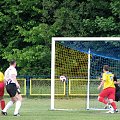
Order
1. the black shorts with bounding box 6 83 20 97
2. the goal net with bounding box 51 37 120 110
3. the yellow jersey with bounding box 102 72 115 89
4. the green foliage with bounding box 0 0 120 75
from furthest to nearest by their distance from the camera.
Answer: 1. the green foliage with bounding box 0 0 120 75
2. the goal net with bounding box 51 37 120 110
3. the yellow jersey with bounding box 102 72 115 89
4. the black shorts with bounding box 6 83 20 97

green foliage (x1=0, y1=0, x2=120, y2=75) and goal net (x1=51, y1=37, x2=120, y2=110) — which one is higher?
green foliage (x1=0, y1=0, x2=120, y2=75)

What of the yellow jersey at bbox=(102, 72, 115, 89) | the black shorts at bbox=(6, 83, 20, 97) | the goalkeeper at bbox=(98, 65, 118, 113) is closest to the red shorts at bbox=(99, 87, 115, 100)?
the goalkeeper at bbox=(98, 65, 118, 113)

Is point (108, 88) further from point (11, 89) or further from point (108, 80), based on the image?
point (11, 89)

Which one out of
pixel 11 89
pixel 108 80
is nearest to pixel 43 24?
pixel 108 80

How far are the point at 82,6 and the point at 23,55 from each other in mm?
5297

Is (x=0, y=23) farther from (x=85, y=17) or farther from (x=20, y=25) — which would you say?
(x=85, y=17)

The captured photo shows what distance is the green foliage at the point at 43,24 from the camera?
35.8 meters

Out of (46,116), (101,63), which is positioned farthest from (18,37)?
(46,116)

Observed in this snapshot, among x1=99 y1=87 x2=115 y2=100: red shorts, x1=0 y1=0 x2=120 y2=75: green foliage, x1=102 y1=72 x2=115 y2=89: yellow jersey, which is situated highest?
x1=0 y1=0 x2=120 y2=75: green foliage

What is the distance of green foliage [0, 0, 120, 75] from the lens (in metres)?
35.8

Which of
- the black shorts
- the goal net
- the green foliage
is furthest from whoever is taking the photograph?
the green foliage

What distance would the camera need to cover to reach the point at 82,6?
36.7 meters

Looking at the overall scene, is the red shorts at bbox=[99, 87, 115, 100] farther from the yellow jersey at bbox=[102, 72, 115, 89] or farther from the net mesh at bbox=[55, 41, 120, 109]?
the net mesh at bbox=[55, 41, 120, 109]

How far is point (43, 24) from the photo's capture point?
36250 mm
